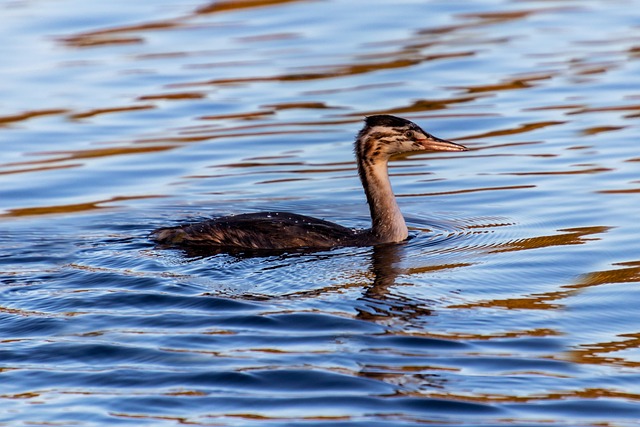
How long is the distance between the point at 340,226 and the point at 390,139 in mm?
943

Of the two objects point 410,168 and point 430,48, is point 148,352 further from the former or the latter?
point 430,48

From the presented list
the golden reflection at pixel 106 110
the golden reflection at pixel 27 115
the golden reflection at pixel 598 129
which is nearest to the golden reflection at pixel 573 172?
the golden reflection at pixel 598 129

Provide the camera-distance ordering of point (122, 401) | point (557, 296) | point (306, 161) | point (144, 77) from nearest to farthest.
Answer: point (122, 401) < point (557, 296) < point (306, 161) < point (144, 77)

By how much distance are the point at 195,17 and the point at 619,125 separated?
9905 mm

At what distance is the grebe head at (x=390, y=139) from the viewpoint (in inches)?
491

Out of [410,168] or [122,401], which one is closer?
[122,401]

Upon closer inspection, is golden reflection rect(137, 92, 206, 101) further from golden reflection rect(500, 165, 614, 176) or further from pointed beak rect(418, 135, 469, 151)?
pointed beak rect(418, 135, 469, 151)

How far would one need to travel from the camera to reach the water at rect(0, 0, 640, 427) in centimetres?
826

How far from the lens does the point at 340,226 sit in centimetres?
1227

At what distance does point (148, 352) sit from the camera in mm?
8820

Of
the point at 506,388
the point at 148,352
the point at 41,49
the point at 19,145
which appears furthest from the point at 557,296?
the point at 41,49

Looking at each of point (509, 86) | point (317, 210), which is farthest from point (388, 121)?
point (509, 86)

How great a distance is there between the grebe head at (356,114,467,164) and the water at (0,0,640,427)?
0.82 m

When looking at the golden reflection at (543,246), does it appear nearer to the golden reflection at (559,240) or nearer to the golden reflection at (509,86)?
the golden reflection at (559,240)
